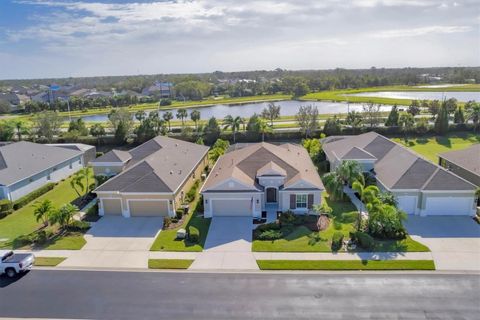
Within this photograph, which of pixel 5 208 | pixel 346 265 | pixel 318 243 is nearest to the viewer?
pixel 346 265

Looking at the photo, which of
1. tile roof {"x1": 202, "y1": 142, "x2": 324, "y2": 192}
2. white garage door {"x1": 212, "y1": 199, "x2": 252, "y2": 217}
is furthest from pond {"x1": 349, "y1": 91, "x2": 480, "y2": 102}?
white garage door {"x1": 212, "y1": 199, "x2": 252, "y2": 217}

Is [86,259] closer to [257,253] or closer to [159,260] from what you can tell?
[159,260]

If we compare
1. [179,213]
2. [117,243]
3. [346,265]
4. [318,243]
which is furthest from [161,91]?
[346,265]

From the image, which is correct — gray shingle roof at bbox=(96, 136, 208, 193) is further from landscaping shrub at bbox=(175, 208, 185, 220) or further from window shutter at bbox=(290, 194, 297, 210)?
window shutter at bbox=(290, 194, 297, 210)

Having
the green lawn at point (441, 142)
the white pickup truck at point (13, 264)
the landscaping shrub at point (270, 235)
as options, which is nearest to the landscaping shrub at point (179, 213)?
the landscaping shrub at point (270, 235)

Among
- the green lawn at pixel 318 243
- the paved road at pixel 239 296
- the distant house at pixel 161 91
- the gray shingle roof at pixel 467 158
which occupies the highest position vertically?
the distant house at pixel 161 91

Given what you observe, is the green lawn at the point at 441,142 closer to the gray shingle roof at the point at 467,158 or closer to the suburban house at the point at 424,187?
the gray shingle roof at the point at 467,158

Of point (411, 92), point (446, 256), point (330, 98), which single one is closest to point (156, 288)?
point (446, 256)

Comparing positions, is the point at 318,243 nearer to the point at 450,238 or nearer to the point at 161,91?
the point at 450,238
